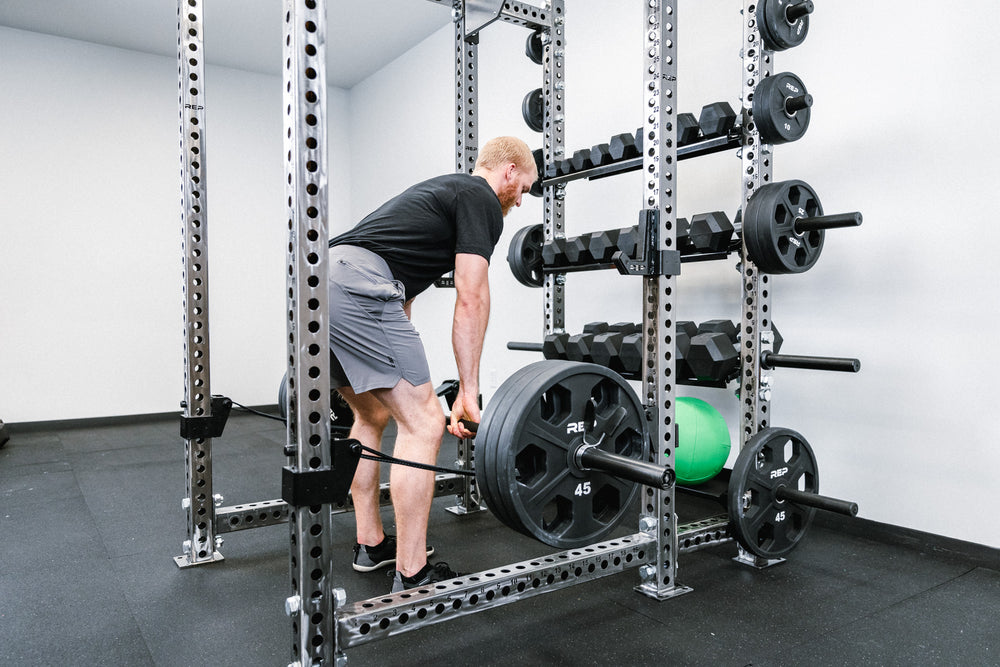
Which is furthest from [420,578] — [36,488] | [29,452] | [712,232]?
[29,452]

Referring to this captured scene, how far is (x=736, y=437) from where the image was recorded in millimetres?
2850

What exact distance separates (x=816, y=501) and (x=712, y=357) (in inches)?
19.4

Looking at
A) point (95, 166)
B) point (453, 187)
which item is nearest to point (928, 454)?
point (453, 187)

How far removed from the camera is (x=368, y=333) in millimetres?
1686

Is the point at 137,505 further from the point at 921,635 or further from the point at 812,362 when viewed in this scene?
the point at 921,635

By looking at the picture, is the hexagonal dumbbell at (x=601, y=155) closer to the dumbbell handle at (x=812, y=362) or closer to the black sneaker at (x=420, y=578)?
the dumbbell handle at (x=812, y=362)

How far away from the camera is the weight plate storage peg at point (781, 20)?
199 cm

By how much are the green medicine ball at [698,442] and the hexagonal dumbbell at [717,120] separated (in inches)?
35.4

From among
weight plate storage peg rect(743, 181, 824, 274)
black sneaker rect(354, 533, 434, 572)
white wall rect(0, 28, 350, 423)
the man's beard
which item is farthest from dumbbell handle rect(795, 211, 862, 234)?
white wall rect(0, 28, 350, 423)

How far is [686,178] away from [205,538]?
7.77ft

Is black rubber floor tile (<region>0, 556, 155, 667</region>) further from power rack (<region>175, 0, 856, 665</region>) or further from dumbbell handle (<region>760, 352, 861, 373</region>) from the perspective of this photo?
dumbbell handle (<region>760, 352, 861, 373</region>)

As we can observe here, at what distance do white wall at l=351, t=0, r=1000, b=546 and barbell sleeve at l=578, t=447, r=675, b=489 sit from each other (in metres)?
1.21

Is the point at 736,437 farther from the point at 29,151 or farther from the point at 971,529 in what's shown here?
the point at 29,151

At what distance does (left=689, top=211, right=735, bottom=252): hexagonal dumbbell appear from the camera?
208 centimetres
